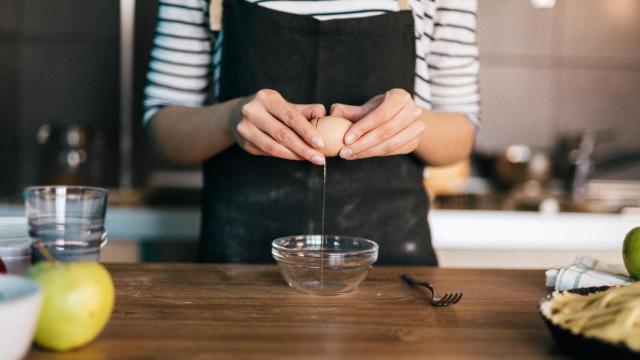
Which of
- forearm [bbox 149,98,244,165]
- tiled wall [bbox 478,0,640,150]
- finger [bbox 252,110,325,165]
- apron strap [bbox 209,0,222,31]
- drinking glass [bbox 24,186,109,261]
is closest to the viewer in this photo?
drinking glass [bbox 24,186,109,261]

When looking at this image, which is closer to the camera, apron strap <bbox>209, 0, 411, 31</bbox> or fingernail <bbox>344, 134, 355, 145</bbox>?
fingernail <bbox>344, 134, 355, 145</bbox>

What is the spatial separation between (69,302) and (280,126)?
473 millimetres

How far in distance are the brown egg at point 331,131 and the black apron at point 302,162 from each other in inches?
11.9

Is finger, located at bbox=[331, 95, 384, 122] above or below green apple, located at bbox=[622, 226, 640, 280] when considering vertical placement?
above

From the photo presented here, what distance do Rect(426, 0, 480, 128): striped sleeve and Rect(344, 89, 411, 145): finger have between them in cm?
43

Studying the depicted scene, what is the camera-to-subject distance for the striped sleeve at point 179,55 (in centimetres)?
143

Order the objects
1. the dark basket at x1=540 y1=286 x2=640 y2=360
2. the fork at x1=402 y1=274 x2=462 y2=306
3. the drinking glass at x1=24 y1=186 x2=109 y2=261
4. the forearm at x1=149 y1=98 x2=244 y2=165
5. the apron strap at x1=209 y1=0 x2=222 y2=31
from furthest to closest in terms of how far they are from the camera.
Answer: the apron strap at x1=209 y1=0 x2=222 y2=31
the forearm at x1=149 y1=98 x2=244 y2=165
the fork at x1=402 y1=274 x2=462 y2=306
the drinking glass at x1=24 y1=186 x2=109 y2=261
the dark basket at x1=540 y1=286 x2=640 y2=360

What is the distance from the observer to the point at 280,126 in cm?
110

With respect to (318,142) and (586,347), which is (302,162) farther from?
(586,347)

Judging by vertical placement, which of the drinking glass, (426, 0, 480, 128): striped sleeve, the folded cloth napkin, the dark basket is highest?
(426, 0, 480, 128): striped sleeve

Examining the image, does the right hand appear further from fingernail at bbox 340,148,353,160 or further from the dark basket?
the dark basket

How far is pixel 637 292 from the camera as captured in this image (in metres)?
0.83

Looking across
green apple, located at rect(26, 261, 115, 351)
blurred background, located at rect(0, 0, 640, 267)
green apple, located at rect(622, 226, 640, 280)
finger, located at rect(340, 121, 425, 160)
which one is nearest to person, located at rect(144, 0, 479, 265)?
finger, located at rect(340, 121, 425, 160)

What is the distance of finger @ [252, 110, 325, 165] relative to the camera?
1090mm
